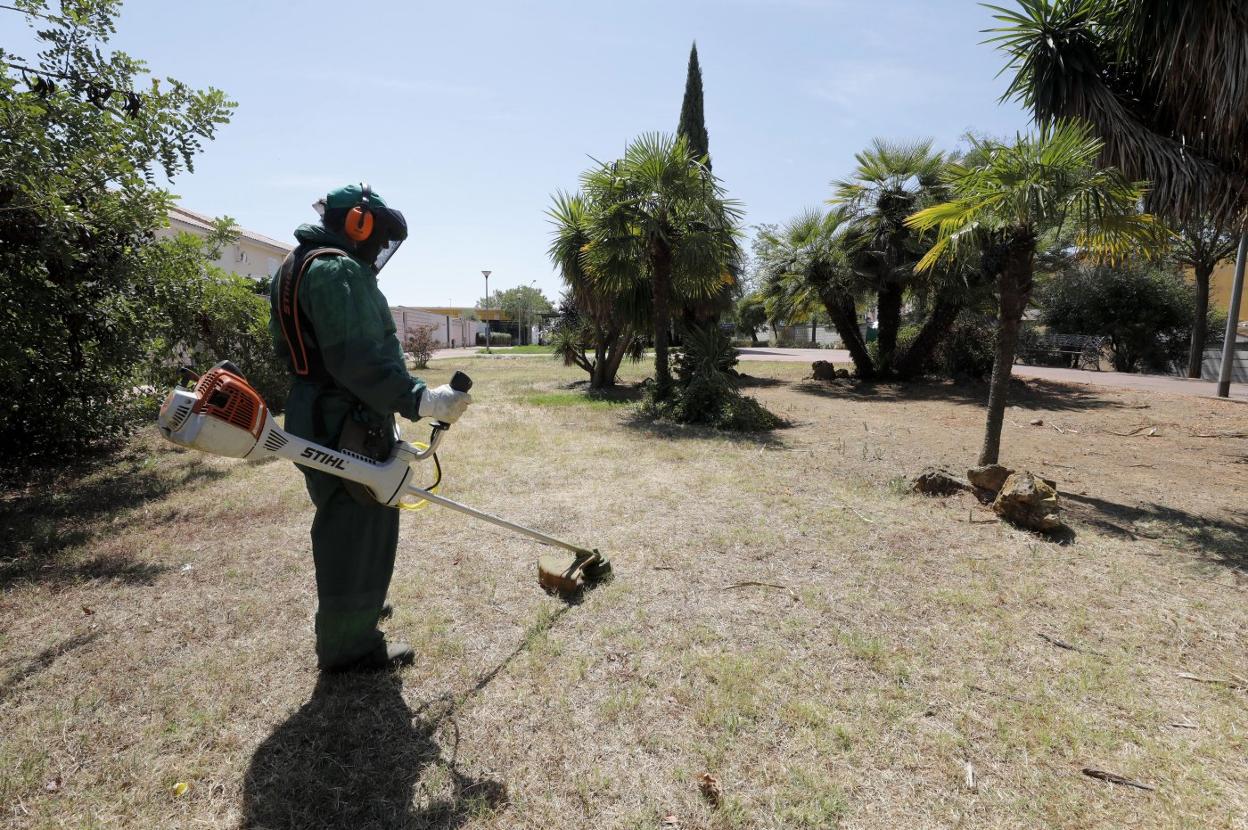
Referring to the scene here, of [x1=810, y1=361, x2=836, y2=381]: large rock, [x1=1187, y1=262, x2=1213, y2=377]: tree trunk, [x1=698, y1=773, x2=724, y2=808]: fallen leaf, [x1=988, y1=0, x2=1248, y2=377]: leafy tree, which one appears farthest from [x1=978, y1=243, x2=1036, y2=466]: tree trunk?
[x1=1187, y1=262, x2=1213, y2=377]: tree trunk

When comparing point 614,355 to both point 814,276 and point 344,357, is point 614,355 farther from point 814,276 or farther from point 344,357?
point 344,357

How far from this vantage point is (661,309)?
33.6 feet

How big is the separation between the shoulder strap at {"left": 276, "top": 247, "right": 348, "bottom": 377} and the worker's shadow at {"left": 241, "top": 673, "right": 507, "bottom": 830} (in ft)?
4.43

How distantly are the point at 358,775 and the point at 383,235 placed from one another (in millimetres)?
2027

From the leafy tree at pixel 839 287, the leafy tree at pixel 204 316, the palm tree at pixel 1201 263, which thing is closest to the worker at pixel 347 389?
the leafy tree at pixel 204 316

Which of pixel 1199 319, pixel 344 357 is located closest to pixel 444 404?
pixel 344 357

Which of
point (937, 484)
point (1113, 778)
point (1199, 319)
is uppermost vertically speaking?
point (1199, 319)

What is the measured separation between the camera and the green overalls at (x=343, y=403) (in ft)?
7.11

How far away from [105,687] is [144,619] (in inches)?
26.0

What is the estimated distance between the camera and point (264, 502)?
5.04 meters

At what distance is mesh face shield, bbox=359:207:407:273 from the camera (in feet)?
8.02

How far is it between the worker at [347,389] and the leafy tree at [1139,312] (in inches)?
933

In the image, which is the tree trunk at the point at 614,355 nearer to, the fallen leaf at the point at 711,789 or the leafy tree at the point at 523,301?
the fallen leaf at the point at 711,789

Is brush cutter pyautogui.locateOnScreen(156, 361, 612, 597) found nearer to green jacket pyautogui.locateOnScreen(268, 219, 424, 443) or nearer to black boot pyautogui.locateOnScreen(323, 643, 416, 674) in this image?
green jacket pyautogui.locateOnScreen(268, 219, 424, 443)
